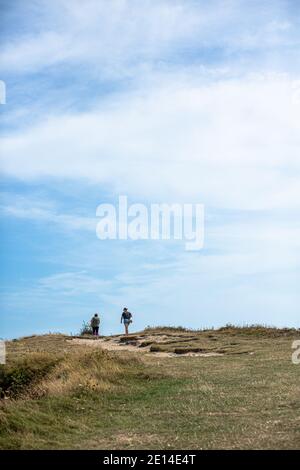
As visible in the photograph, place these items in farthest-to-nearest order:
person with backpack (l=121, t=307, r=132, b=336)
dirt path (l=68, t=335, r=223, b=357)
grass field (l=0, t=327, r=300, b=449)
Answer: person with backpack (l=121, t=307, r=132, b=336) → dirt path (l=68, t=335, r=223, b=357) → grass field (l=0, t=327, r=300, b=449)

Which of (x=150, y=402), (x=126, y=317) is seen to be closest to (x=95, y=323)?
(x=126, y=317)

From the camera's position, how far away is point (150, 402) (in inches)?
651

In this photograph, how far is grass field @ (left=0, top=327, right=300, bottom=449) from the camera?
12.3 m

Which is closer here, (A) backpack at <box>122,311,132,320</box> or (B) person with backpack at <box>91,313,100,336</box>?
(A) backpack at <box>122,311,132,320</box>

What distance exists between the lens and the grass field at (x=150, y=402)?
A: 1226 cm

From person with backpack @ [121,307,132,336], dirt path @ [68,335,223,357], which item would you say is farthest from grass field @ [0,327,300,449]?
person with backpack @ [121,307,132,336]

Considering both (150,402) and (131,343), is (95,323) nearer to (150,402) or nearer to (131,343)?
(131,343)

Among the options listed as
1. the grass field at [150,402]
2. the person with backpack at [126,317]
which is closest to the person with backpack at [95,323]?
the person with backpack at [126,317]

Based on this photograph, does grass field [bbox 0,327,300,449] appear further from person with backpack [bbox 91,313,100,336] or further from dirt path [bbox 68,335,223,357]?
person with backpack [bbox 91,313,100,336]

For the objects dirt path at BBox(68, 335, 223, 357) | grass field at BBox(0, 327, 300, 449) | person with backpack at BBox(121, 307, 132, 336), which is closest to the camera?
grass field at BBox(0, 327, 300, 449)

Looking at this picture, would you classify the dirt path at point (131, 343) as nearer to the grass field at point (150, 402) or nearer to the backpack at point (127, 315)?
the backpack at point (127, 315)
